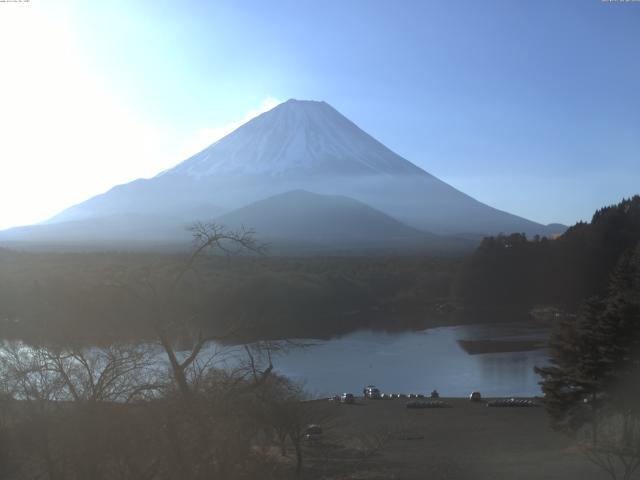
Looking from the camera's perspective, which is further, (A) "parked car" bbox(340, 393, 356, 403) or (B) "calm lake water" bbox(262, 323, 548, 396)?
(B) "calm lake water" bbox(262, 323, 548, 396)

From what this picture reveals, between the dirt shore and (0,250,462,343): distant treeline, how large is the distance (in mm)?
1632

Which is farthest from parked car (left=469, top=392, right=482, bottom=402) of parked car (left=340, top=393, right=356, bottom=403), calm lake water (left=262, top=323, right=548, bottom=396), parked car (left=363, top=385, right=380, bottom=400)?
parked car (left=340, top=393, right=356, bottom=403)

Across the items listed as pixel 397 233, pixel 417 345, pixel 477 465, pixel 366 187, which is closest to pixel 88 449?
pixel 477 465

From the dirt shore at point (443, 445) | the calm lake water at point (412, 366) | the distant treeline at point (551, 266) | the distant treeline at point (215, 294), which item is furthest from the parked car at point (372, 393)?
the distant treeline at point (551, 266)

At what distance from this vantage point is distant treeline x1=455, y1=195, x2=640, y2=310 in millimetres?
29703

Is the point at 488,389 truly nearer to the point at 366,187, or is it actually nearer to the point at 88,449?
the point at 88,449

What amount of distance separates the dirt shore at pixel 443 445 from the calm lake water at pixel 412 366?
186 centimetres

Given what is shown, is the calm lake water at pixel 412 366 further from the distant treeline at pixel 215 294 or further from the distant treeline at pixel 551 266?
the distant treeline at pixel 551 266

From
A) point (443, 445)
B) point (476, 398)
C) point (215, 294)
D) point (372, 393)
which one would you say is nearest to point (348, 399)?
point (372, 393)

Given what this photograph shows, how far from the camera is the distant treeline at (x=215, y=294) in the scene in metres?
4.11

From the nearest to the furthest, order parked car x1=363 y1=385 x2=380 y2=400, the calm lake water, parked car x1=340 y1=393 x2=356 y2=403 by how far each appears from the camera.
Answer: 1. parked car x1=340 y1=393 x2=356 y2=403
2. parked car x1=363 y1=385 x2=380 y2=400
3. the calm lake water

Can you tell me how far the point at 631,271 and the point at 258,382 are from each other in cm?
1277

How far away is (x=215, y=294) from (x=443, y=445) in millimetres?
7838

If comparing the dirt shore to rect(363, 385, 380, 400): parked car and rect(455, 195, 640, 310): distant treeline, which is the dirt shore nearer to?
rect(363, 385, 380, 400): parked car
